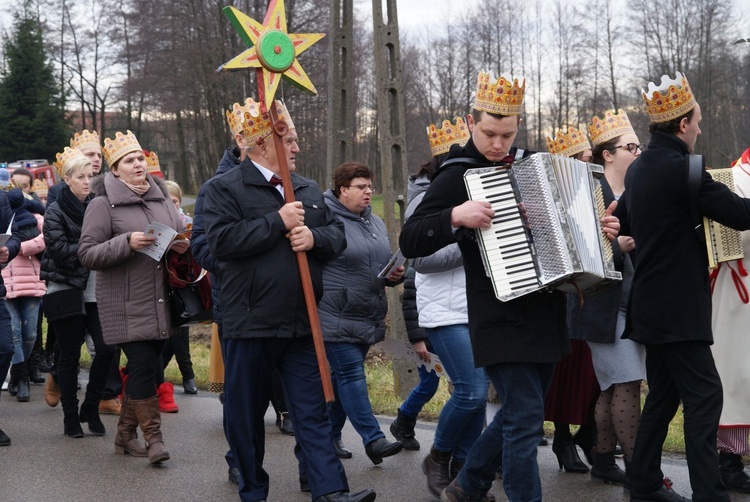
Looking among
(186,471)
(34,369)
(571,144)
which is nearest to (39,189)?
(34,369)

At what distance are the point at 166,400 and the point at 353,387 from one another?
291 centimetres

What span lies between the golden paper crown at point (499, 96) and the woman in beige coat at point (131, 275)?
9.61 ft

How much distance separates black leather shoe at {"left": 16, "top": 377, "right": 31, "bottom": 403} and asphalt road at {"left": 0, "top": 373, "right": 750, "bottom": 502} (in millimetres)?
1104

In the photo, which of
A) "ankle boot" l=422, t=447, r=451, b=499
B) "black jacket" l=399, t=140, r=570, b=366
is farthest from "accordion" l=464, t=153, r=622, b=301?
"ankle boot" l=422, t=447, r=451, b=499

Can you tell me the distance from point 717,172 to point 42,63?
4788 cm

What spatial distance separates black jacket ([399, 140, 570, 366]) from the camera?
4.53m

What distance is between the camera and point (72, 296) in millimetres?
7922

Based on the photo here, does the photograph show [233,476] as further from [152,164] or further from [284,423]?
[152,164]

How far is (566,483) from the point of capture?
6.14 m

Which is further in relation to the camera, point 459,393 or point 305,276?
point 459,393

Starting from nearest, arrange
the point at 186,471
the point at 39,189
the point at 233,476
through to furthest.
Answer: the point at 233,476
the point at 186,471
the point at 39,189

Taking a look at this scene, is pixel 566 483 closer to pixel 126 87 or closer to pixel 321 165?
pixel 321 165

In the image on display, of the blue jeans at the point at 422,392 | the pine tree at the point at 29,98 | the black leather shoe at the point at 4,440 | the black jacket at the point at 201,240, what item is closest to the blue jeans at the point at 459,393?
the blue jeans at the point at 422,392

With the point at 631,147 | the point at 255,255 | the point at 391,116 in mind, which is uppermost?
the point at 391,116
